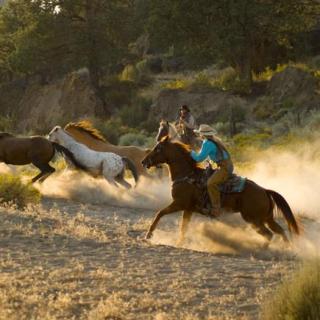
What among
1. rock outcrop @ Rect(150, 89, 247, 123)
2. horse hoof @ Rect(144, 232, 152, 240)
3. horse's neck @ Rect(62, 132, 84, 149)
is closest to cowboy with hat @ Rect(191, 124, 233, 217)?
horse hoof @ Rect(144, 232, 152, 240)

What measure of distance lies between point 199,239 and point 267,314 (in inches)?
226

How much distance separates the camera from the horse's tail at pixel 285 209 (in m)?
11.7

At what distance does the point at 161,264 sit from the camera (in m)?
→ 9.41

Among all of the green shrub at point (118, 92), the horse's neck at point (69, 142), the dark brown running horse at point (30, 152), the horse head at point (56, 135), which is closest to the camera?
the horse's neck at point (69, 142)

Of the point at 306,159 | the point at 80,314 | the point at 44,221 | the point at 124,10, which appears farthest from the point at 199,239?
the point at 124,10

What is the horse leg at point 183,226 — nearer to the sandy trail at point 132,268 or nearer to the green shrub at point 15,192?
the sandy trail at point 132,268

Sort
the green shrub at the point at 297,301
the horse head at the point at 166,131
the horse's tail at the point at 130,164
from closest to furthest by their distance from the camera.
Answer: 1. the green shrub at the point at 297,301
2. the horse head at the point at 166,131
3. the horse's tail at the point at 130,164

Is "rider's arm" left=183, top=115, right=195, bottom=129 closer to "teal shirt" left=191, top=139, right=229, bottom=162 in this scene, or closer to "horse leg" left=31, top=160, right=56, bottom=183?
"horse leg" left=31, top=160, right=56, bottom=183

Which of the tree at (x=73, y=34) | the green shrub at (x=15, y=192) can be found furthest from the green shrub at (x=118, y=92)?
the green shrub at (x=15, y=192)

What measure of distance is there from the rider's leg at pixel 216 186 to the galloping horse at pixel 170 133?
4.22 meters

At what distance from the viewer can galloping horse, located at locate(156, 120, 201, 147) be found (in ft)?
54.1

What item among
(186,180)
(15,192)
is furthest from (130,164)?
(186,180)

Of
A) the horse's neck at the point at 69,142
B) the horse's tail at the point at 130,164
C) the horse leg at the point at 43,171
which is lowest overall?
the horse leg at the point at 43,171

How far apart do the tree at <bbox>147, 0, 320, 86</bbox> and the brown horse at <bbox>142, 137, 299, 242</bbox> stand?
2781 cm
